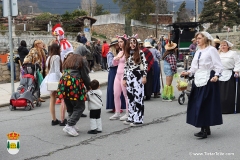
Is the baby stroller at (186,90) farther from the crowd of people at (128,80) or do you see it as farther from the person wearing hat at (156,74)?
the person wearing hat at (156,74)

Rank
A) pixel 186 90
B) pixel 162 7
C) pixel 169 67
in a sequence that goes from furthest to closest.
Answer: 1. pixel 162 7
2. pixel 169 67
3. pixel 186 90

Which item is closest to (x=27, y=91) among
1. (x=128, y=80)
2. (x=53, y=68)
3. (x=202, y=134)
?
(x=53, y=68)

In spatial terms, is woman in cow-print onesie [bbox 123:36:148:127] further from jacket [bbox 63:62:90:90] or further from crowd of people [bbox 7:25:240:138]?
jacket [bbox 63:62:90:90]

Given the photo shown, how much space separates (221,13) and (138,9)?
15444 mm

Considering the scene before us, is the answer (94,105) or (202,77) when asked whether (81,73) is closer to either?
(94,105)

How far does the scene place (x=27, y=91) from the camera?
11000 millimetres

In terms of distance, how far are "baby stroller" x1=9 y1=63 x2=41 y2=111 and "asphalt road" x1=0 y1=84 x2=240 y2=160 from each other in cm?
110

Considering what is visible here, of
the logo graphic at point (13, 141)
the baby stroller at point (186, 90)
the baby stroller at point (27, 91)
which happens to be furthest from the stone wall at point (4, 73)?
the logo graphic at point (13, 141)

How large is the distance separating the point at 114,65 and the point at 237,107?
3.13m

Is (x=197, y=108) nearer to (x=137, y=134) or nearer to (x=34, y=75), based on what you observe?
(x=137, y=134)

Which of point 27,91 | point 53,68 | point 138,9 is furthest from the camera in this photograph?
point 138,9

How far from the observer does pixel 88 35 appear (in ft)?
104

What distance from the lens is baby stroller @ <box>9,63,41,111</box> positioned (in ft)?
35.7

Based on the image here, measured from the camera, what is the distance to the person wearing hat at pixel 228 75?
9719 millimetres
